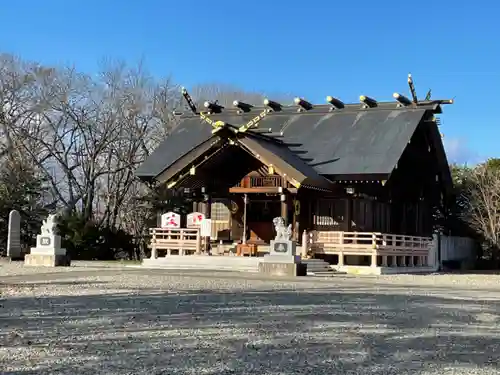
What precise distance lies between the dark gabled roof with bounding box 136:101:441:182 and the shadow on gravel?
14.1 metres

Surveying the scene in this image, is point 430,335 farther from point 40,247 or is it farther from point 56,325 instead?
point 40,247

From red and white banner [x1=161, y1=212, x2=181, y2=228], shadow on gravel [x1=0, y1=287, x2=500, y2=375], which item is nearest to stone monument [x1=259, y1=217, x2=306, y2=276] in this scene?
shadow on gravel [x1=0, y1=287, x2=500, y2=375]

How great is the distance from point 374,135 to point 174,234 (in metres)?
8.91

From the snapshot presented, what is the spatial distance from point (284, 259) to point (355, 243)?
5.63 m

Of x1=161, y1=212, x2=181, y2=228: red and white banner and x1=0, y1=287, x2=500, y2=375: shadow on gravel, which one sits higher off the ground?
x1=161, y1=212, x2=181, y2=228: red and white banner

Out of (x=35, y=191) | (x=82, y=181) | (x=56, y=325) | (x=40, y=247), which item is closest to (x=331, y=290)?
(x=56, y=325)

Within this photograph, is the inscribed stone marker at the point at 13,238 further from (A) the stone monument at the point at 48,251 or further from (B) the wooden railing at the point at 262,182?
(B) the wooden railing at the point at 262,182

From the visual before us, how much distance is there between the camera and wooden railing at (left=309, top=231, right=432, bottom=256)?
Result: 2378 centimetres

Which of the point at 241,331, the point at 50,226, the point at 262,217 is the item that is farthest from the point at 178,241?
the point at 241,331

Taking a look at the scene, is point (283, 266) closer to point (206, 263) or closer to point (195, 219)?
point (206, 263)

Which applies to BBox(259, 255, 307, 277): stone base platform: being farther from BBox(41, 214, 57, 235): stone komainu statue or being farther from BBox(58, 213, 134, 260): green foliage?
BBox(58, 213, 134, 260): green foliage

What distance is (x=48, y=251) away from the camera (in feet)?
72.2

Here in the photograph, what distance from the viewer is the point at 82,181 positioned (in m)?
38.8

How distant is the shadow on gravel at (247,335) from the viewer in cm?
657
